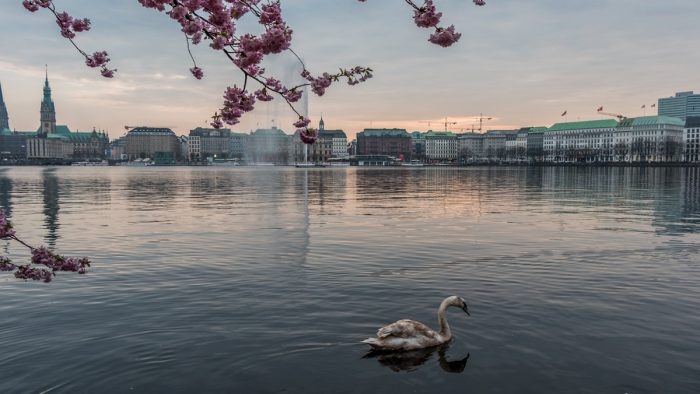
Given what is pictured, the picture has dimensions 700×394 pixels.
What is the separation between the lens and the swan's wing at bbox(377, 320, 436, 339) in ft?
41.9

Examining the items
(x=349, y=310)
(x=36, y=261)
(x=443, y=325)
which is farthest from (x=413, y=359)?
(x=36, y=261)

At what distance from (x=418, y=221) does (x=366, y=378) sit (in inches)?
985

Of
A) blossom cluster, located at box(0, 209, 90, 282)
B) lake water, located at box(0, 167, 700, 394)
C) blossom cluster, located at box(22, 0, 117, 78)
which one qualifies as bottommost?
lake water, located at box(0, 167, 700, 394)

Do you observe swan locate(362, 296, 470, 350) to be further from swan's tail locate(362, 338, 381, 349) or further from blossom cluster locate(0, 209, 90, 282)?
blossom cluster locate(0, 209, 90, 282)

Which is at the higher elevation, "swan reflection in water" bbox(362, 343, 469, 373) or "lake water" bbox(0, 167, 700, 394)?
"lake water" bbox(0, 167, 700, 394)

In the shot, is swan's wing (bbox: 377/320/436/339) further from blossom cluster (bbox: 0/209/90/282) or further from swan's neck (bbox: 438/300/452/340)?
blossom cluster (bbox: 0/209/90/282)

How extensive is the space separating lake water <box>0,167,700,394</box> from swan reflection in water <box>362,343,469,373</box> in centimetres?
6

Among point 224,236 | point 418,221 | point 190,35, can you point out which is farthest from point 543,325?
point 418,221

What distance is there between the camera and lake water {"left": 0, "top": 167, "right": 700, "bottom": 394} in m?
11.4

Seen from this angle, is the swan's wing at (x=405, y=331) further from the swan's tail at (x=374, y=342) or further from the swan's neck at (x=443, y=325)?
the swan's neck at (x=443, y=325)

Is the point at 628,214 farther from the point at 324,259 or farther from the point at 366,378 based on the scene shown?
the point at 366,378

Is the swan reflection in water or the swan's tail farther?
the swan's tail

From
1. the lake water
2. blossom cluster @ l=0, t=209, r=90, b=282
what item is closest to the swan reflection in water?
the lake water

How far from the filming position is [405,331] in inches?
506
